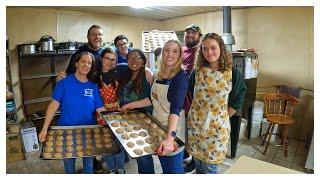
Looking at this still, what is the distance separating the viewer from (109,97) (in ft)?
4.64

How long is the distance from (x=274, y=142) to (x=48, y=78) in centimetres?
241

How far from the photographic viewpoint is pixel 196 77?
1.24 metres

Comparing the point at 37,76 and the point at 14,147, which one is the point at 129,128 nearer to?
the point at 14,147

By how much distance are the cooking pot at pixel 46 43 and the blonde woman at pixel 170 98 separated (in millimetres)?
1703

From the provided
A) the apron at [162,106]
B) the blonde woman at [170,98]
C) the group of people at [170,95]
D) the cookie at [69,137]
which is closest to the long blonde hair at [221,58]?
the group of people at [170,95]

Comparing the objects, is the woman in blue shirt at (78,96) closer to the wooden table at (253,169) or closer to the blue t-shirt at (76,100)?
the blue t-shirt at (76,100)

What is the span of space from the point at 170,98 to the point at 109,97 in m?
0.42

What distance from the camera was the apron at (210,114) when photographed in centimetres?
119

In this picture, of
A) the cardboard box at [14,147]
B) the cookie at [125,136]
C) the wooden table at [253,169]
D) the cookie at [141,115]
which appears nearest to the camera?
the wooden table at [253,169]

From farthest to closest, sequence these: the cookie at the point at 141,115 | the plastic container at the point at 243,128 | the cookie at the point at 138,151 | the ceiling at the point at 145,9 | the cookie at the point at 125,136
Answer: the ceiling at the point at 145,9 < the plastic container at the point at 243,128 < the cookie at the point at 141,115 < the cookie at the point at 125,136 < the cookie at the point at 138,151

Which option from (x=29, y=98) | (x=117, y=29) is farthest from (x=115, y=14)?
(x=29, y=98)

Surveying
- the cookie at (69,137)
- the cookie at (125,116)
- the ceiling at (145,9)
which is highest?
the ceiling at (145,9)

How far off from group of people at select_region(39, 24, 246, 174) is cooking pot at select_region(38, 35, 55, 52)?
1.30 metres

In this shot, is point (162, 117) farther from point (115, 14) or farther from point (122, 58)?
point (115, 14)
